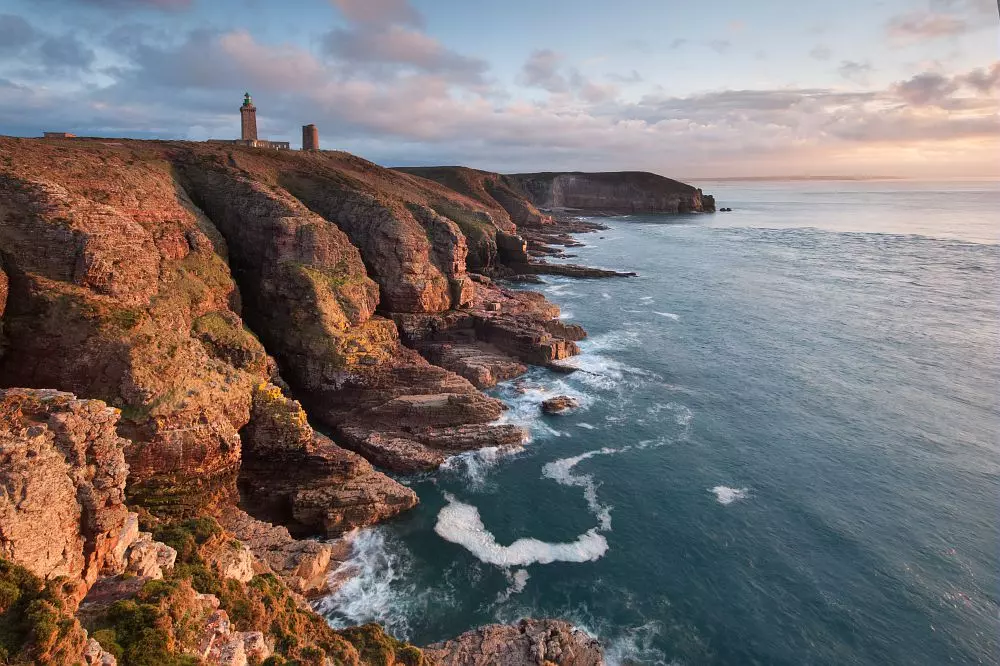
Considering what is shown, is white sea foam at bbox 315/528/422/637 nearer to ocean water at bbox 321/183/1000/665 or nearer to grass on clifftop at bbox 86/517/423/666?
ocean water at bbox 321/183/1000/665

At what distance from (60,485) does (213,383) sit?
17540mm

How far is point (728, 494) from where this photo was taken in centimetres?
3947

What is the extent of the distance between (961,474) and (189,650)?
4917 cm

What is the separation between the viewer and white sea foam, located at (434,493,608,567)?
33.4 metres

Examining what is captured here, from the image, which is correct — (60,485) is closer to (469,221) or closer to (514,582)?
(514,582)

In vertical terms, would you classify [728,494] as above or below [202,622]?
below

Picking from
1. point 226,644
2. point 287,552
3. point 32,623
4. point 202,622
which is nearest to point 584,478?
point 287,552

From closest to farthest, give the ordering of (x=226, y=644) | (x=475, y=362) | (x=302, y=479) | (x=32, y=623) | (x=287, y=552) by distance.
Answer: (x=32, y=623), (x=226, y=644), (x=287, y=552), (x=302, y=479), (x=475, y=362)

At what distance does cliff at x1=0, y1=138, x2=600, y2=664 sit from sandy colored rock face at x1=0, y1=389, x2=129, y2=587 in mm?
71

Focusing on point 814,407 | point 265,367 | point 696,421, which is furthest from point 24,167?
point 814,407

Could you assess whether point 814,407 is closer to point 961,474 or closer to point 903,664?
point 961,474

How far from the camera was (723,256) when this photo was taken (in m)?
134

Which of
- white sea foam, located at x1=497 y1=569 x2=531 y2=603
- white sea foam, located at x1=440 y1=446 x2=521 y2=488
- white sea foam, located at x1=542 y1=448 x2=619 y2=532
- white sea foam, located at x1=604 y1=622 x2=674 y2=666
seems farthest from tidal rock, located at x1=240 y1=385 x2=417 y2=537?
white sea foam, located at x1=604 y1=622 x2=674 y2=666

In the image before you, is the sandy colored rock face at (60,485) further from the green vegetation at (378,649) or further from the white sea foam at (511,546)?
the white sea foam at (511,546)
